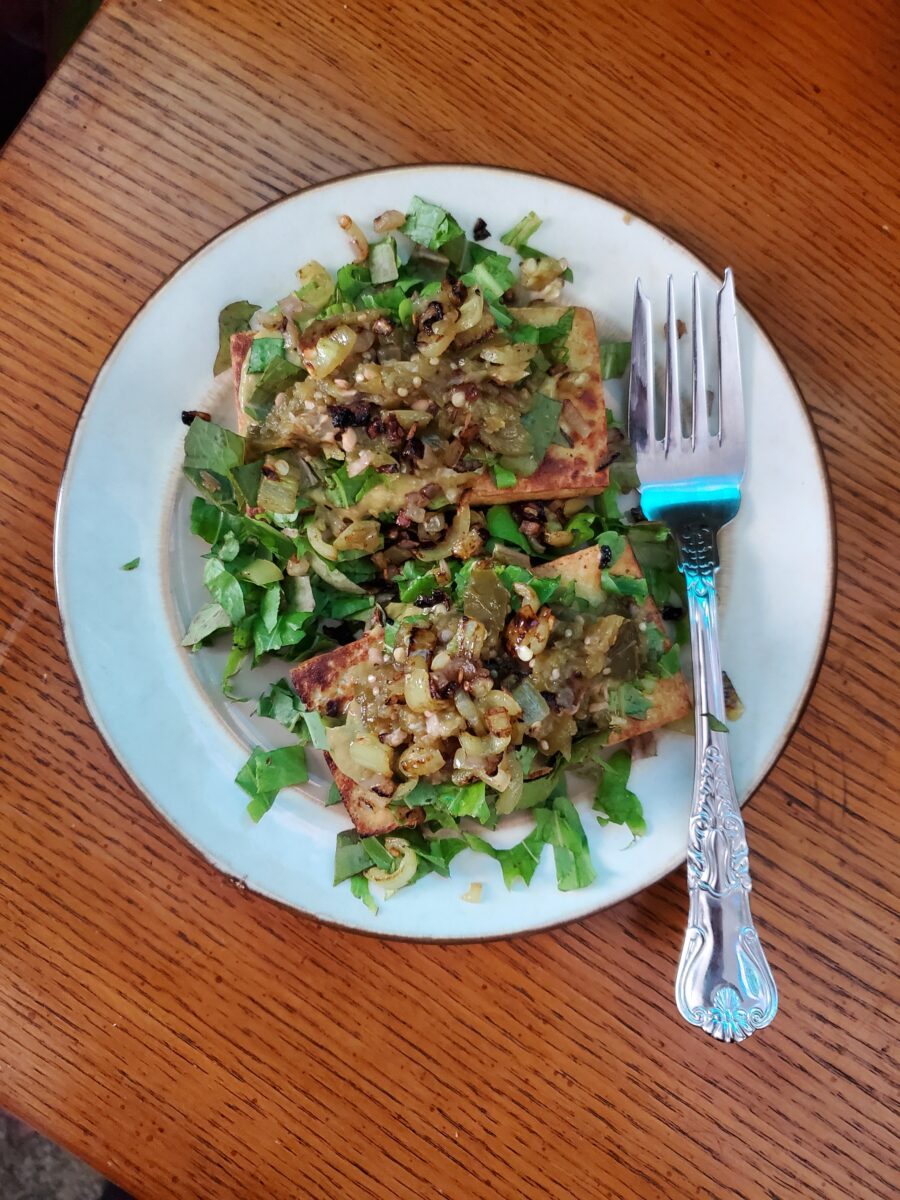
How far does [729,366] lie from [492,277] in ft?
1.96

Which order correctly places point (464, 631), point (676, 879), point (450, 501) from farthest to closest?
1. point (676, 879)
2. point (450, 501)
3. point (464, 631)

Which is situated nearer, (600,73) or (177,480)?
(177,480)

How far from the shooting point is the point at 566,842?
2076 mm

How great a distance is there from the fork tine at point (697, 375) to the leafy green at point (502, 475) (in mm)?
443


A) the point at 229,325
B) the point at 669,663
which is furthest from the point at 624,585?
the point at 229,325

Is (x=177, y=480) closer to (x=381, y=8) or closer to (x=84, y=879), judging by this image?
(x=84, y=879)

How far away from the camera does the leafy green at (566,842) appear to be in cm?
206

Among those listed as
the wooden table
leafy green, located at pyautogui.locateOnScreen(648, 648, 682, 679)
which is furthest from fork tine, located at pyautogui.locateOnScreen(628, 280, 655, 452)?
leafy green, located at pyautogui.locateOnScreen(648, 648, 682, 679)

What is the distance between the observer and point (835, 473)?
7.56 feet

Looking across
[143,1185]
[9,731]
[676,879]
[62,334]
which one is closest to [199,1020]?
[143,1185]

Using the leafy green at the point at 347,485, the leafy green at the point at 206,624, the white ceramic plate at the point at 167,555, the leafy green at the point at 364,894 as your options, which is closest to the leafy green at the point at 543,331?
the white ceramic plate at the point at 167,555

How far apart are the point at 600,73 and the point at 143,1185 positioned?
3.21m

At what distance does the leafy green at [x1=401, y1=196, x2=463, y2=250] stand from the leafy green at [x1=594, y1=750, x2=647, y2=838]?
1318mm

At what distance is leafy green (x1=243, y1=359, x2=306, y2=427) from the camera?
6.67ft
